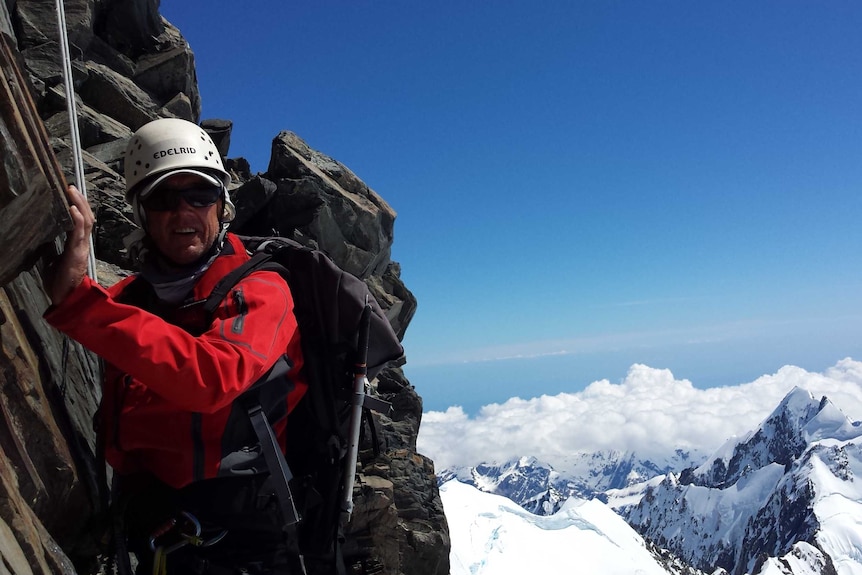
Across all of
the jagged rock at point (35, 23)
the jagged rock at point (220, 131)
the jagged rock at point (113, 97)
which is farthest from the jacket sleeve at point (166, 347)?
the jagged rock at point (220, 131)

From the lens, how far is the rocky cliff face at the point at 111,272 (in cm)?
493

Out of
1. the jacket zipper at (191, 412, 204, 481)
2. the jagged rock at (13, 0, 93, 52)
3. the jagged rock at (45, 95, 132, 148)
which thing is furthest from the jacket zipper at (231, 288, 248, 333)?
the jagged rock at (13, 0, 93, 52)

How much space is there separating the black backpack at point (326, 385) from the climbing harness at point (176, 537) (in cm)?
87

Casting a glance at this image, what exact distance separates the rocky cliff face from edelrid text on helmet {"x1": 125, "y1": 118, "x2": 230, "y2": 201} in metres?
1.14

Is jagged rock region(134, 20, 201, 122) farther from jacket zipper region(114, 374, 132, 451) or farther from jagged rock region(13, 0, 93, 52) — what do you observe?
jacket zipper region(114, 374, 132, 451)

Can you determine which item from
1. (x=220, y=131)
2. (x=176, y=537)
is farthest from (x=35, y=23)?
(x=176, y=537)

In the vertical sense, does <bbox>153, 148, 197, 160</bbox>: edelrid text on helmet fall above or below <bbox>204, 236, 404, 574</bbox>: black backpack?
above

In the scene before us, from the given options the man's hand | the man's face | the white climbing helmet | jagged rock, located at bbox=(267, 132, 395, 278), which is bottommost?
the man's hand

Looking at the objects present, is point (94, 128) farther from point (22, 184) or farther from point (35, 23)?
point (22, 184)

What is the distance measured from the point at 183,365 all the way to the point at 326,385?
2.03 metres

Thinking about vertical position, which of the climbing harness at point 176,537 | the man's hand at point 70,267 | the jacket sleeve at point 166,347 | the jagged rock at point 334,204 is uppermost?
the jagged rock at point 334,204

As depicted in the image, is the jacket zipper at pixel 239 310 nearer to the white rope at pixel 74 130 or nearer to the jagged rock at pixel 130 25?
the white rope at pixel 74 130

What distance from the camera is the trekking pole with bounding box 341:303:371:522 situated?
5.77 metres

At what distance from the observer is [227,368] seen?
13.4ft
